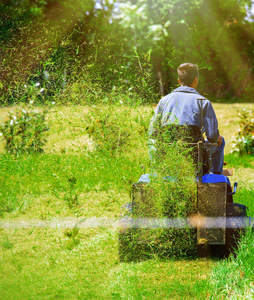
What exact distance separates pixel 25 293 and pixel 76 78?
2043mm

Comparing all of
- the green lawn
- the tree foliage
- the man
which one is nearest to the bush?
the green lawn

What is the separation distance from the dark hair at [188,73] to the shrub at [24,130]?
158 cm

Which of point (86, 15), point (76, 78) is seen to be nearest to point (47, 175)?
point (76, 78)

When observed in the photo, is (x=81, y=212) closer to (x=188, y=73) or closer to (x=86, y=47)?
(x=86, y=47)

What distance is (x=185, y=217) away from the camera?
8.90 ft

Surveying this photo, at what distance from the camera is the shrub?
386cm

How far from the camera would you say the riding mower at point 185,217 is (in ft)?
8.76

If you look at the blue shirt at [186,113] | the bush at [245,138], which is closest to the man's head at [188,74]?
the blue shirt at [186,113]

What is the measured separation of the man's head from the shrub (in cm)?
158

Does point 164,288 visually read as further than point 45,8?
No

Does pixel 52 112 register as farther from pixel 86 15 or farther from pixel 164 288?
pixel 164 288

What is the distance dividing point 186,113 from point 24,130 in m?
2.27

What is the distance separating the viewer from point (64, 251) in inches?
121

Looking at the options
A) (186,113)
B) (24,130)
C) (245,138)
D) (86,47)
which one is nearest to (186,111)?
(186,113)
